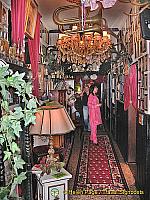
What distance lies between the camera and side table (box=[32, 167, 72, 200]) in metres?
3.04

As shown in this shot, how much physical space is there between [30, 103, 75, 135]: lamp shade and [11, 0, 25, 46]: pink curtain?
88 centimetres

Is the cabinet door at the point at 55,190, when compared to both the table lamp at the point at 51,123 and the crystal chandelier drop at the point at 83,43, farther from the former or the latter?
the crystal chandelier drop at the point at 83,43

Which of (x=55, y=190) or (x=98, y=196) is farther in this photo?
(x=98, y=196)

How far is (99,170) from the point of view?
17.6ft

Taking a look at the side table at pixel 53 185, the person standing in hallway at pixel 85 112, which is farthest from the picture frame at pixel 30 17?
the person standing in hallway at pixel 85 112

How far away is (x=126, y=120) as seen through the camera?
600cm

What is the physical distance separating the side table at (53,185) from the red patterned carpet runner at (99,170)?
143 cm

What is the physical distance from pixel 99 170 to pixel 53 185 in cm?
242

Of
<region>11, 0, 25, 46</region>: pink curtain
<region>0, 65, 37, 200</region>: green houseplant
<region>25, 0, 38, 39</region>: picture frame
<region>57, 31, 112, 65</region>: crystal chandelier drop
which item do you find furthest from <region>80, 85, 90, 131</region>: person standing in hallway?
<region>0, 65, 37, 200</region>: green houseplant

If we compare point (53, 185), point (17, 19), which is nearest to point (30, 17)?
point (17, 19)

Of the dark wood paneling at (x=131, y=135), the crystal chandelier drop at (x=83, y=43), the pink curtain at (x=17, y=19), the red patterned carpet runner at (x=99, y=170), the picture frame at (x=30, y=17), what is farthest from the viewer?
the crystal chandelier drop at (x=83, y=43)

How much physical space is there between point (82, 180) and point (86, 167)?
0.76 meters

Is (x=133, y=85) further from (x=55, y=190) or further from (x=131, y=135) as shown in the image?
(x=55, y=190)

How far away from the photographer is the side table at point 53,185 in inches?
120
